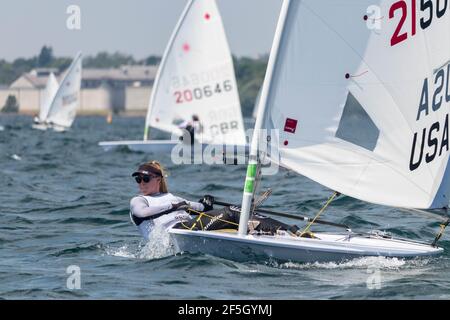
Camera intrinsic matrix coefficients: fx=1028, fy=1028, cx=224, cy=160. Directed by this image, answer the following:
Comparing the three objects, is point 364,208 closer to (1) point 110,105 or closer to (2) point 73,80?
(2) point 73,80

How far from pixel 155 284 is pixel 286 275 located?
116 cm

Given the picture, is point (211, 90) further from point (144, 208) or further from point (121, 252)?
point (144, 208)

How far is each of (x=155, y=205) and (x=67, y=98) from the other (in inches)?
1373

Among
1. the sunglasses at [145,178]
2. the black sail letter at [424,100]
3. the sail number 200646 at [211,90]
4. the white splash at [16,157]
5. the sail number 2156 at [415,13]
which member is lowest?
the white splash at [16,157]

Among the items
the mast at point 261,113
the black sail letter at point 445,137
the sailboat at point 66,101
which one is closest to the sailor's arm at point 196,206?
the mast at point 261,113

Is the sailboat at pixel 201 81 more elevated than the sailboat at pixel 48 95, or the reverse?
the sailboat at pixel 201 81

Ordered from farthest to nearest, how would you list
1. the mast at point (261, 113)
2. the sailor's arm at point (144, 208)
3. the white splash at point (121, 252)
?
the white splash at point (121, 252) < the sailor's arm at point (144, 208) < the mast at point (261, 113)

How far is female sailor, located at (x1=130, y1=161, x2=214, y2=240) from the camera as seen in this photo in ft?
32.0

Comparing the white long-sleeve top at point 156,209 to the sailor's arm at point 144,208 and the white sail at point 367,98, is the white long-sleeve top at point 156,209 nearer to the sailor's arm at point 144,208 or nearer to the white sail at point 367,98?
the sailor's arm at point 144,208

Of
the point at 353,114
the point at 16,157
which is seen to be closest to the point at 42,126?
the point at 16,157

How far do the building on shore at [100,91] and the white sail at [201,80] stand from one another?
87514 mm

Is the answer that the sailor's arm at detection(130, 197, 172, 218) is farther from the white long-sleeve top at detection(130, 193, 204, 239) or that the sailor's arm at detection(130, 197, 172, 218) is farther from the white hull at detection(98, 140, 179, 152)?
the white hull at detection(98, 140, 179, 152)

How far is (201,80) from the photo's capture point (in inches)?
973

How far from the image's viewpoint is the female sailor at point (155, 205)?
32.0ft
